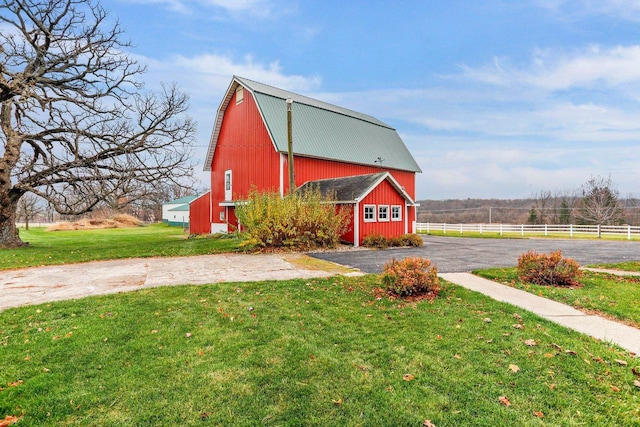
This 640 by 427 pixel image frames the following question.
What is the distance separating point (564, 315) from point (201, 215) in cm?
2387

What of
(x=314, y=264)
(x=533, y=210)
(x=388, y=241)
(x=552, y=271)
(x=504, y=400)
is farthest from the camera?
Answer: (x=533, y=210)

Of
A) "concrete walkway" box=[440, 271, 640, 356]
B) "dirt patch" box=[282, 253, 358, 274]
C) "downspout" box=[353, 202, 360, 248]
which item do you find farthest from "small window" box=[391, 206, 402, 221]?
"concrete walkway" box=[440, 271, 640, 356]

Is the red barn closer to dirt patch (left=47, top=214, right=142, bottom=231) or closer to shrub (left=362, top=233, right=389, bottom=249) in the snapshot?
shrub (left=362, top=233, right=389, bottom=249)

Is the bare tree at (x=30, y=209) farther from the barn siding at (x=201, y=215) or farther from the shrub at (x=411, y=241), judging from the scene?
the shrub at (x=411, y=241)

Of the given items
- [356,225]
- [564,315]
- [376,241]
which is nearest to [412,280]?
[564,315]

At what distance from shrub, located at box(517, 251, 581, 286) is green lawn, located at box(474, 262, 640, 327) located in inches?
10.2

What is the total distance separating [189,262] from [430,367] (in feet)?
29.3

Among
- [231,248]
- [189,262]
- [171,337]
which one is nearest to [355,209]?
[231,248]

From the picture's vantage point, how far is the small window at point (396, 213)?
1677 centimetres

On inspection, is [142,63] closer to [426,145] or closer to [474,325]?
[474,325]

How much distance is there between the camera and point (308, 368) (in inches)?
129

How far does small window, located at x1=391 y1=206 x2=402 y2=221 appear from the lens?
1677 cm

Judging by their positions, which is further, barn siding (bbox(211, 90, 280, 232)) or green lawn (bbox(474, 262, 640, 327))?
barn siding (bbox(211, 90, 280, 232))

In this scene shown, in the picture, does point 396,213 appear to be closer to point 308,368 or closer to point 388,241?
point 388,241
